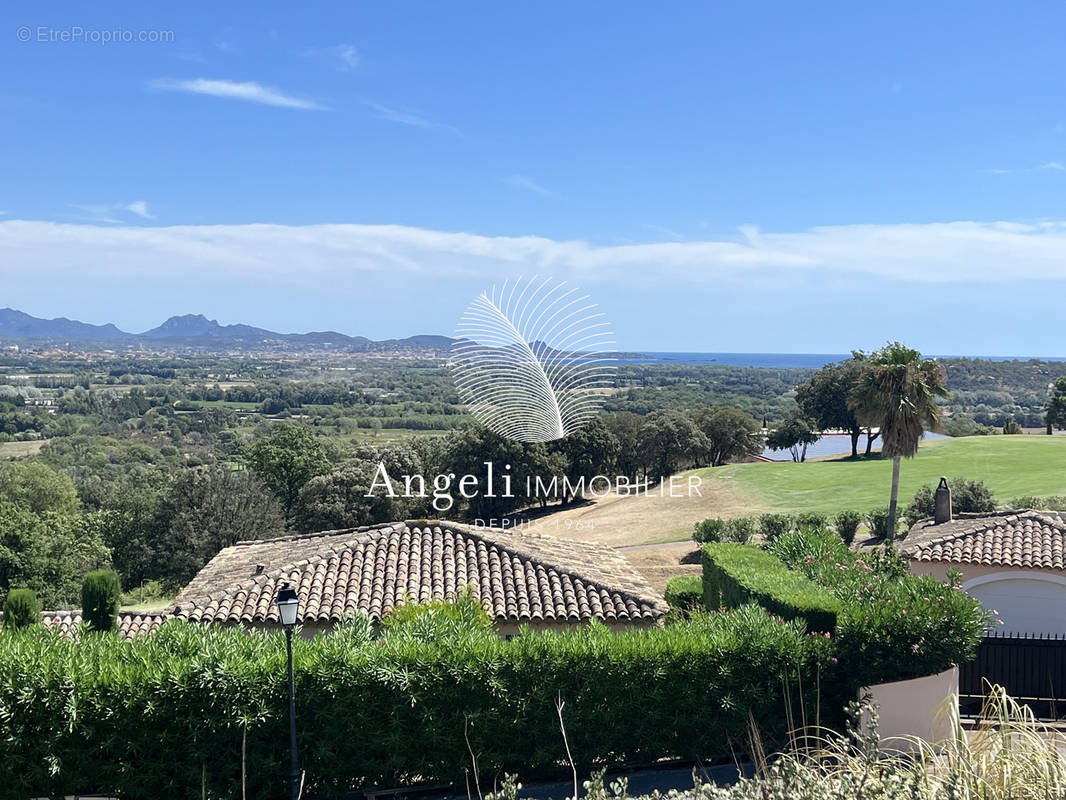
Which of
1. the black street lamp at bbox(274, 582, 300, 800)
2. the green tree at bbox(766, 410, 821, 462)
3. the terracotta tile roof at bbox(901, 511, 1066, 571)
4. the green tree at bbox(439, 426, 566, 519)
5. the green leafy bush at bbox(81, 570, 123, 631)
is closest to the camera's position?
the black street lamp at bbox(274, 582, 300, 800)

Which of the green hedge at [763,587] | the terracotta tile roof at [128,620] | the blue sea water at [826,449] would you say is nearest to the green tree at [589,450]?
the blue sea water at [826,449]

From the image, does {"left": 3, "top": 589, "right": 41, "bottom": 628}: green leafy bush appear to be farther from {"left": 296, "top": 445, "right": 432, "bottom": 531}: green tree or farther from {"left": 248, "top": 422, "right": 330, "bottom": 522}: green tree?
{"left": 248, "top": 422, "right": 330, "bottom": 522}: green tree

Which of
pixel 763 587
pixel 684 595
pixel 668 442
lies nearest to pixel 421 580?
pixel 763 587

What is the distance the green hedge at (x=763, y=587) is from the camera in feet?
36.9

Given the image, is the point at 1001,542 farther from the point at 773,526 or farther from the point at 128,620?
the point at 128,620

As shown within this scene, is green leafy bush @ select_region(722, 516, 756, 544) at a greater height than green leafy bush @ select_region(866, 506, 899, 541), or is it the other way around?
green leafy bush @ select_region(866, 506, 899, 541)

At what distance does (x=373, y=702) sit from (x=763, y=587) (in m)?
6.12

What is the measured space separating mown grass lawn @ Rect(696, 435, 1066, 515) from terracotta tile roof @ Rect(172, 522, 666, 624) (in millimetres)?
29580

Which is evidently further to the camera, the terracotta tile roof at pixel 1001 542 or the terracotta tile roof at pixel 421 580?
the terracotta tile roof at pixel 1001 542

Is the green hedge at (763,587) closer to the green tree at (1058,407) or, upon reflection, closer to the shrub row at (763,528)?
the shrub row at (763,528)

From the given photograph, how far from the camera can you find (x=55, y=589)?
35.8 meters

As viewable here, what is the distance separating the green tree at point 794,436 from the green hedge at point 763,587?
49860 mm

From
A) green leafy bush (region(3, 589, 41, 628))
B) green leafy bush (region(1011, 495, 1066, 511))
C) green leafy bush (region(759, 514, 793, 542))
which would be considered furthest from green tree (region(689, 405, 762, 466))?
green leafy bush (region(3, 589, 41, 628))

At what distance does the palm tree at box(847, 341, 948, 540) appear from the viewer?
28438mm
